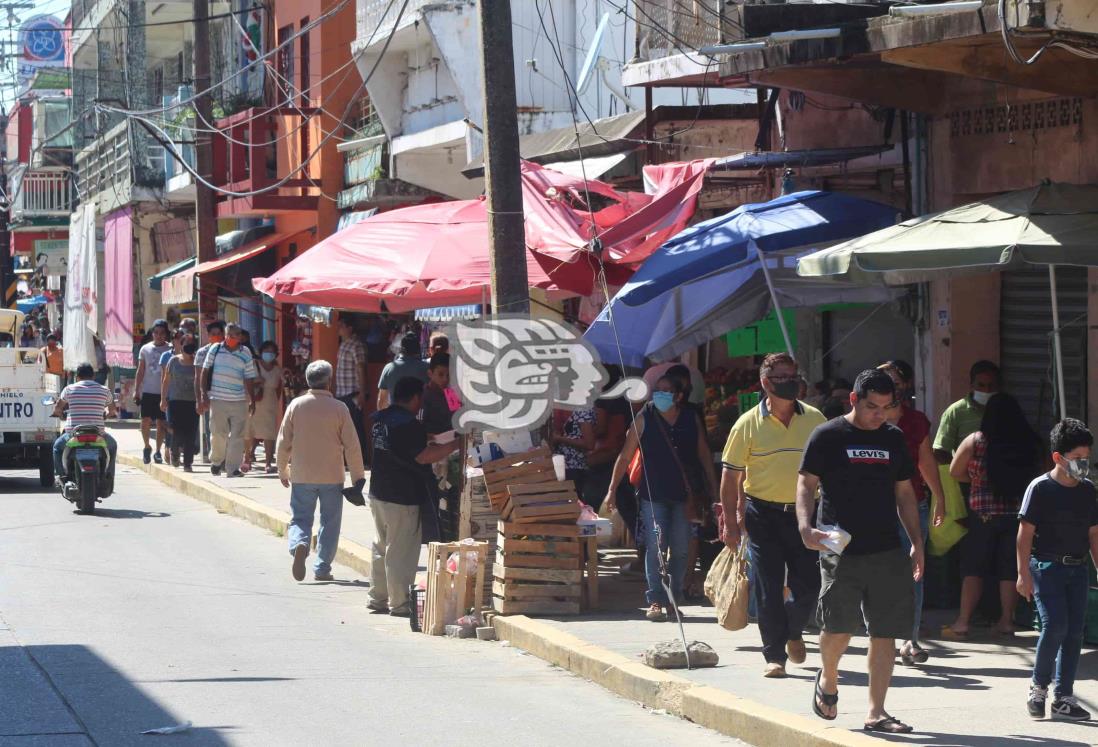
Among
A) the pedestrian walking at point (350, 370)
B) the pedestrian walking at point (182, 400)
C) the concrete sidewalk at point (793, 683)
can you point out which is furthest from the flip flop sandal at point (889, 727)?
the pedestrian walking at point (182, 400)

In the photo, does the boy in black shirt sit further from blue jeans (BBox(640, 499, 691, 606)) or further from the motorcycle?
the motorcycle

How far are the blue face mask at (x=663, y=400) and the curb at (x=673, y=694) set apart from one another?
5.45 ft

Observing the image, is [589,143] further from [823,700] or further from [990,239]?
[823,700]

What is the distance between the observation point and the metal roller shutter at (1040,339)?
1160 cm

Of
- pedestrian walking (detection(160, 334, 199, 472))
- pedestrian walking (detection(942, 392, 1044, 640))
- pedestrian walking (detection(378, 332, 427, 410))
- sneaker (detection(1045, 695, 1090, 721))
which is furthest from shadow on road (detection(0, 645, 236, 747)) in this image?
pedestrian walking (detection(160, 334, 199, 472))

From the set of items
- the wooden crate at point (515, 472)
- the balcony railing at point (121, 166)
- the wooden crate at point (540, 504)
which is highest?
the balcony railing at point (121, 166)

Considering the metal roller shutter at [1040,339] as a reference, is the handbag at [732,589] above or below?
below

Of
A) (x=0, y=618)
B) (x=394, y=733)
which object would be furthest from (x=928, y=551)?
(x=0, y=618)

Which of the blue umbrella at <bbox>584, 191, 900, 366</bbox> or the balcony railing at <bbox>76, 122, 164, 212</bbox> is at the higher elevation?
the balcony railing at <bbox>76, 122, 164, 212</bbox>

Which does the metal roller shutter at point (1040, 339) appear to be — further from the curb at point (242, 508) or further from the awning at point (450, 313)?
the awning at point (450, 313)

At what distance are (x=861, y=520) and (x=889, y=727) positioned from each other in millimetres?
933

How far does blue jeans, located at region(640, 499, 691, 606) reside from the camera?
10.8 m

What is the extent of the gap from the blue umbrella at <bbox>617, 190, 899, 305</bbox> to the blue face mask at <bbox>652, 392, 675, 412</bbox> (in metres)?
0.79

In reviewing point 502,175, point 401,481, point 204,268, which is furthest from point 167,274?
point 502,175
